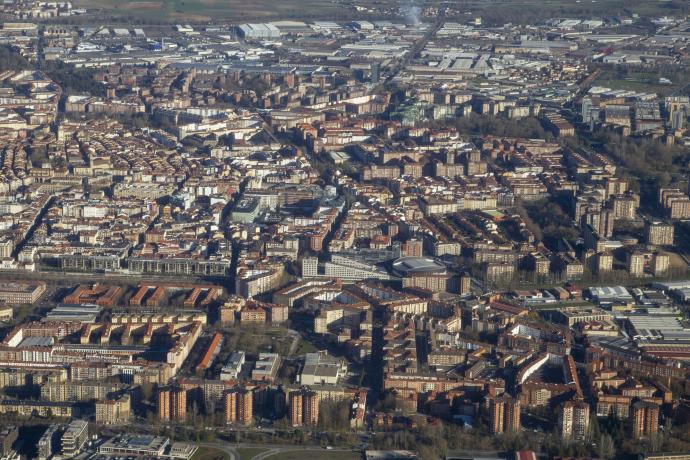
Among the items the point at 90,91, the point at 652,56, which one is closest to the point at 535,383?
the point at 90,91

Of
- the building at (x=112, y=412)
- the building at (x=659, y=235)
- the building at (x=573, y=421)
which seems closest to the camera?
the building at (x=573, y=421)

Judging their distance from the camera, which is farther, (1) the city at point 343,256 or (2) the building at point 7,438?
(1) the city at point 343,256

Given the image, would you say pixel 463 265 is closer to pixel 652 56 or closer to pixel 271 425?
pixel 271 425

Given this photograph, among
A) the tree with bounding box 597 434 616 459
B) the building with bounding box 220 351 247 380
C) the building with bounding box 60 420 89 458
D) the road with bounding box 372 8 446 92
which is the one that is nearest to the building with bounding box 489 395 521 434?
the tree with bounding box 597 434 616 459

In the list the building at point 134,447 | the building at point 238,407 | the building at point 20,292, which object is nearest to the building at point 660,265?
the building at point 238,407

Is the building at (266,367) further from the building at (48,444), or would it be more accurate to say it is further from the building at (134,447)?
the building at (48,444)
